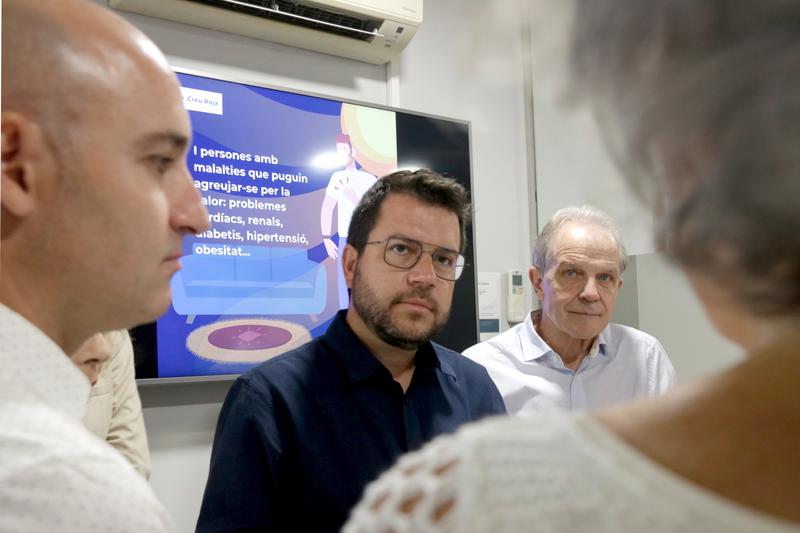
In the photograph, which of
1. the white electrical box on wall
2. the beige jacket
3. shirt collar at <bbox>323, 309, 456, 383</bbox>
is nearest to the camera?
shirt collar at <bbox>323, 309, 456, 383</bbox>

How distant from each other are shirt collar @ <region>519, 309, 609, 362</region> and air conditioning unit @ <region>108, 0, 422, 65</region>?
4.41 feet

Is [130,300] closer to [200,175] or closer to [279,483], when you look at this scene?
[279,483]

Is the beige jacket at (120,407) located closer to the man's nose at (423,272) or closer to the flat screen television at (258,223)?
the flat screen television at (258,223)

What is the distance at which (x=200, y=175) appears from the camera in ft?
7.21

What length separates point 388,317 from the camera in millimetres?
1625

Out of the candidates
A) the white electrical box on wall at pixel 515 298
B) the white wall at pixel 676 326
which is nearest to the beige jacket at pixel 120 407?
→ the white electrical box on wall at pixel 515 298

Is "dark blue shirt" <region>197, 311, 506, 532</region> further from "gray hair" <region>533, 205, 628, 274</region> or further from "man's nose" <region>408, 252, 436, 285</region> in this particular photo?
"gray hair" <region>533, 205, 628, 274</region>

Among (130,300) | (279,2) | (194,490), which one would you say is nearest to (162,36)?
(279,2)

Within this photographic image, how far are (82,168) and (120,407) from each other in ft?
4.17

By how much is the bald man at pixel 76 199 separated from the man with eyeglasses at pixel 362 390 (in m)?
0.64

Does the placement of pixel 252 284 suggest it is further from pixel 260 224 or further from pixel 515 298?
pixel 515 298

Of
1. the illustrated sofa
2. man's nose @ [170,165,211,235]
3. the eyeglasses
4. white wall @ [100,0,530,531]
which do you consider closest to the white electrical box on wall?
white wall @ [100,0,530,531]

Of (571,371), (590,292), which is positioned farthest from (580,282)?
(571,371)

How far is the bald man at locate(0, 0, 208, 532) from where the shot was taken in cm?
65
